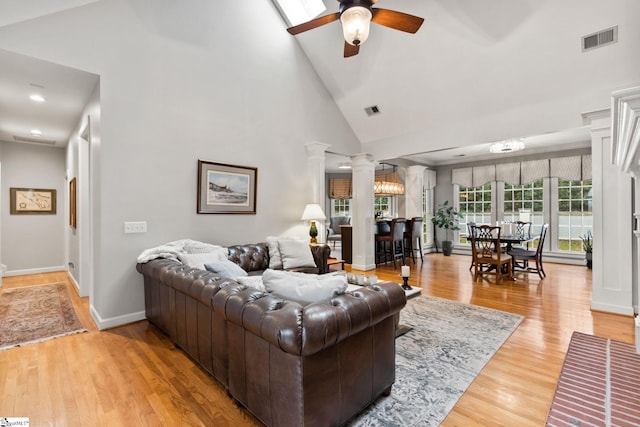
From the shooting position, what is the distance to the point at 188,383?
2.06 m

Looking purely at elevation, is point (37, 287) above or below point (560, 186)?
below

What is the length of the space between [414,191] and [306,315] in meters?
7.37

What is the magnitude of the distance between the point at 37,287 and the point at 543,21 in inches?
308

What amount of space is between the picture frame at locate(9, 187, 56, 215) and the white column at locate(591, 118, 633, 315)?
8940 mm

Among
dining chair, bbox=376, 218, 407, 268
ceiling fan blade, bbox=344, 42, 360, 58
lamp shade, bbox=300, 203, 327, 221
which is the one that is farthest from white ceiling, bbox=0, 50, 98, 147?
dining chair, bbox=376, 218, 407, 268

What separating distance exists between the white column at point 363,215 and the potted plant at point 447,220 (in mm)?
3004

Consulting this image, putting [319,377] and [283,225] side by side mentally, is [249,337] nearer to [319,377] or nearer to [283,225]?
[319,377]

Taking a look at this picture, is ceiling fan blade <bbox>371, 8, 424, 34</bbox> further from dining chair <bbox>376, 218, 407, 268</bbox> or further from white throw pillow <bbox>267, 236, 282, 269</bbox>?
dining chair <bbox>376, 218, 407, 268</bbox>

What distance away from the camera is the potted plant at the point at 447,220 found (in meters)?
8.15

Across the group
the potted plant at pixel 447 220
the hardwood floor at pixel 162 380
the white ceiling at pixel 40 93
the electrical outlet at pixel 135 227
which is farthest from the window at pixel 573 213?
the white ceiling at pixel 40 93

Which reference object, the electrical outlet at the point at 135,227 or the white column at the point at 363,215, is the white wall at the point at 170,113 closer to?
the electrical outlet at the point at 135,227

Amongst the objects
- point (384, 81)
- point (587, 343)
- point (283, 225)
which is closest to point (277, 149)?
point (283, 225)

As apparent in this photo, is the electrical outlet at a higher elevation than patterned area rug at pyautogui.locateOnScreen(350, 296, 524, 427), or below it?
higher

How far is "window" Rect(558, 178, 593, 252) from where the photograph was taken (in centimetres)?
668
